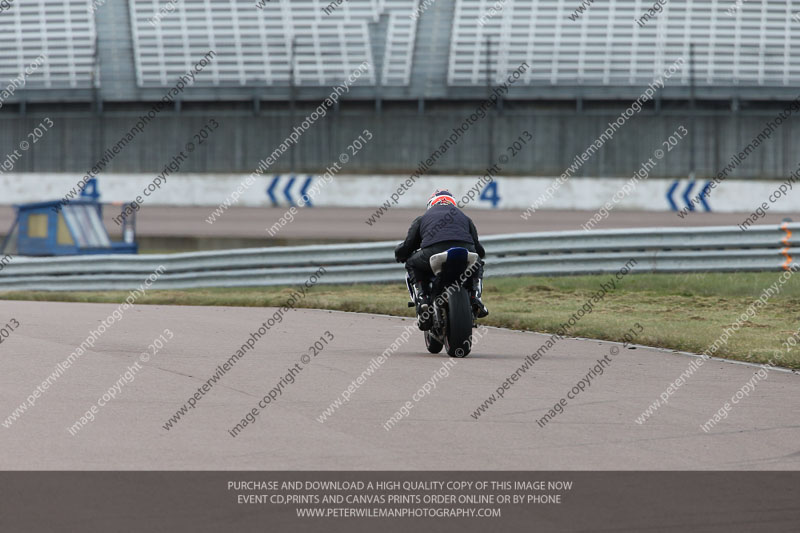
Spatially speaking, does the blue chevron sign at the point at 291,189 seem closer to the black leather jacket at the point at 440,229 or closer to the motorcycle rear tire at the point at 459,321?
the black leather jacket at the point at 440,229

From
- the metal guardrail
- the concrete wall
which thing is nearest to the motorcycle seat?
the metal guardrail

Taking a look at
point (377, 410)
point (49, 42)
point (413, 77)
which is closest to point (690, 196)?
point (413, 77)

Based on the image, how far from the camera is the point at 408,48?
3981 cm

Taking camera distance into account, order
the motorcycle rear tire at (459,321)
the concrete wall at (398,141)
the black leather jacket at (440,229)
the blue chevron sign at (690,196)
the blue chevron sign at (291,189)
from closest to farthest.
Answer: the motorcycle rear tire at (459,321) → the black leather jacket at (440,229) → the blue chevron sign at (690,196) → the blue chevron sign at (291,189) → the concrete wall at (398,141)

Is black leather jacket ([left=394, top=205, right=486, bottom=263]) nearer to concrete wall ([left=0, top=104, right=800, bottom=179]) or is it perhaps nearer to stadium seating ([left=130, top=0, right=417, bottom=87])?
concrete wall ([left=0, top=104, right=800, bottom=179])

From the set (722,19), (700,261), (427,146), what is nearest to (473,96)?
(427,146)

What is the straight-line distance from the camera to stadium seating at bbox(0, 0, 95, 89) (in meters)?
40.6

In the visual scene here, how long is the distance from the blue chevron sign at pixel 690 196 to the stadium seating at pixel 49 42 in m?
20.1

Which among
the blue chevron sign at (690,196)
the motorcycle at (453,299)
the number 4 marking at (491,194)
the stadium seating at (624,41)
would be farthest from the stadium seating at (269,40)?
the motorcycle at (453,299)

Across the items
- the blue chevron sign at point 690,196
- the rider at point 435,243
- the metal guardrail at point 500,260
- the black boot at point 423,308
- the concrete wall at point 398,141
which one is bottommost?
the concrete wall at point 398,141

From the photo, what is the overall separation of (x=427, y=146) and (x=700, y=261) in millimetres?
21392

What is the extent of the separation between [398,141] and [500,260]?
20.7 metres

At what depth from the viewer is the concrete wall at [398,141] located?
37938 mm

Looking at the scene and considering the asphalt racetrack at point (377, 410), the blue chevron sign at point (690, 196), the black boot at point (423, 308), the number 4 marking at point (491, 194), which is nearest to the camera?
the asphalt racetrack at point (377, 410)
